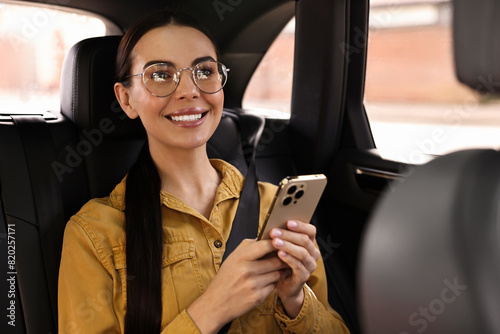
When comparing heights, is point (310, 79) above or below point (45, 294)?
above

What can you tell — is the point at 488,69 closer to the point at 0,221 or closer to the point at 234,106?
the point at 0,221

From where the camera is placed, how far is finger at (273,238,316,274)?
3.34 feet

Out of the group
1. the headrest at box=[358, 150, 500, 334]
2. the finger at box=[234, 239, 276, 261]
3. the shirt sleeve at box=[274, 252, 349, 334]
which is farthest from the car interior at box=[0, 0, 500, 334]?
the shirt sleeve at box=[274, 252, 349, 334]

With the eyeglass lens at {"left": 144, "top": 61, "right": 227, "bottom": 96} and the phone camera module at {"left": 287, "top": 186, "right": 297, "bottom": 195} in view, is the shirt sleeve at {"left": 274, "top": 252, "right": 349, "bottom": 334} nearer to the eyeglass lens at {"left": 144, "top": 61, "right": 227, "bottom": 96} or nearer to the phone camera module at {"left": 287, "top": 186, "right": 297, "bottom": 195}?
the phone camera module at {"left": 287, "top": 186, "right": 297, "bottom": 195}

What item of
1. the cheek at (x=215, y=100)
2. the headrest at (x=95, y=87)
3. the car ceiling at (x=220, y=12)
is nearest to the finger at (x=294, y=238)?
the cheek at (x=215, y=100)

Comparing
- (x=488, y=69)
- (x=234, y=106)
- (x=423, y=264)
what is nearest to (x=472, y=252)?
(x=423, y=264)

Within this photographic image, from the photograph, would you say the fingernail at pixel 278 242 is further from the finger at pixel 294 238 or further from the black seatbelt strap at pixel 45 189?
the black seatbelt strap at pixel 45 189

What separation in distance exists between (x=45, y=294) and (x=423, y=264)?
1182mm

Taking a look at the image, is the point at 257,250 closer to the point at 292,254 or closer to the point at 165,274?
the point at 292,254

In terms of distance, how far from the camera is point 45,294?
54.6 inches

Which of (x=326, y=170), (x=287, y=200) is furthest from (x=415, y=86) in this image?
(x=287, y=200)

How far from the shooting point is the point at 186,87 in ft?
4.31

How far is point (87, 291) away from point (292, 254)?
491mm

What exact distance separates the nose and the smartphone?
45 centimetres
